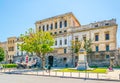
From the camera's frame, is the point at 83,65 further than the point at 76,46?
No

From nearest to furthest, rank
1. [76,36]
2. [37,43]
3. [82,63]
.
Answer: [82,63]
[37,43]
[76,36]

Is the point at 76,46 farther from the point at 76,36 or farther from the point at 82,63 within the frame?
the point at 82,63

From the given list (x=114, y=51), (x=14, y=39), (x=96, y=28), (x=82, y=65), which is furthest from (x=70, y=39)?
(x=14, y=39)

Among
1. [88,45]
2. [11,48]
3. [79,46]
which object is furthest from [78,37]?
[11,48]

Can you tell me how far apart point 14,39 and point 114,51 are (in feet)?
152

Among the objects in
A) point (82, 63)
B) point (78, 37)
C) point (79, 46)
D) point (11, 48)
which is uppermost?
point (78, 37)

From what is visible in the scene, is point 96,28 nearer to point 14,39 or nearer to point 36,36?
point 36,36

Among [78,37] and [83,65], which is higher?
[78,37]

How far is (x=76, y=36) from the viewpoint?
195ft

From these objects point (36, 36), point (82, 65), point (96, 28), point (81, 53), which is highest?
point (96, 28)

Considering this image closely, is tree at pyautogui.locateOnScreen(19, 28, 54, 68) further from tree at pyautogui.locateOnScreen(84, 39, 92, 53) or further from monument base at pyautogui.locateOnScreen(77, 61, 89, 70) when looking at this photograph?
tree at pyautogui.locateOnScreen(84, 39, 92, 53)

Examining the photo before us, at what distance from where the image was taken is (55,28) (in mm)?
65500

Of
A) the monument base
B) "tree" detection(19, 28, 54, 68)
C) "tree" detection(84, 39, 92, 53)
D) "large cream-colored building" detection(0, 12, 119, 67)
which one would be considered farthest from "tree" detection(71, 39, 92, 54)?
the monument base

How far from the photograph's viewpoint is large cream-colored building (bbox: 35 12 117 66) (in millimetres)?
52125
